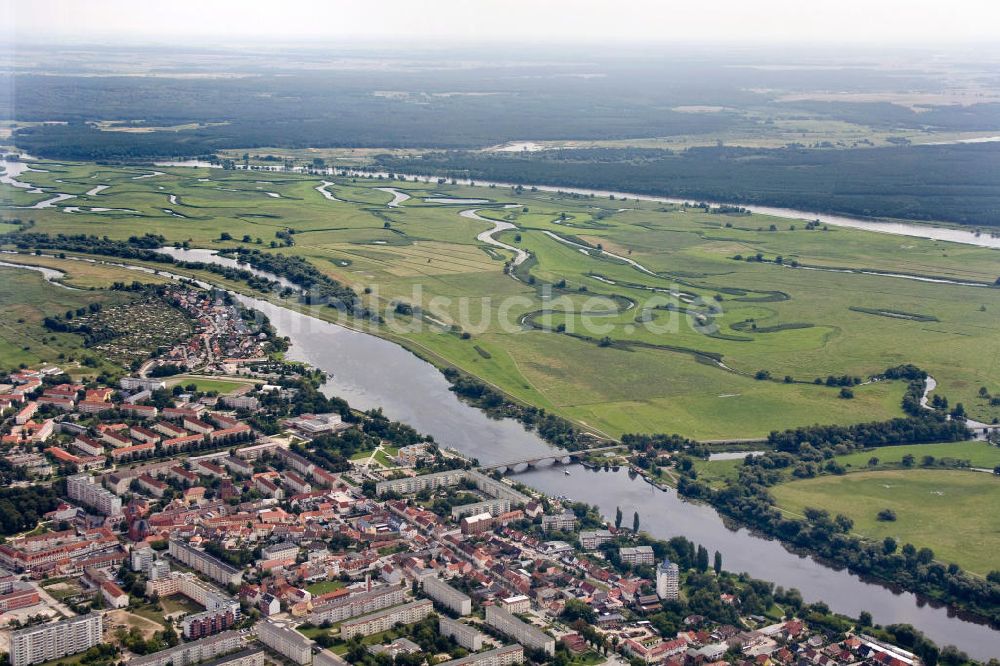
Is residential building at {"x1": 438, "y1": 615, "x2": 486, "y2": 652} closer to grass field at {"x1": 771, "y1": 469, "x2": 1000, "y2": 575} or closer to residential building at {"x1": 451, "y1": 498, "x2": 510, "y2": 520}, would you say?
A: residential building at {"x1": 451, "y1": 498, "x2": 510, "y2": 520}

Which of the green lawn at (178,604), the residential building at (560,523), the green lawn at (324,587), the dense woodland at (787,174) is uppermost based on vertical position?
the dense woodland at (787,174)

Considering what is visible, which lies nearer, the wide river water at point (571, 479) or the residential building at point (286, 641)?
the residential building at point (286, 641)

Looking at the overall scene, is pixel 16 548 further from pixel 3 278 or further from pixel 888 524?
pixel 3 278

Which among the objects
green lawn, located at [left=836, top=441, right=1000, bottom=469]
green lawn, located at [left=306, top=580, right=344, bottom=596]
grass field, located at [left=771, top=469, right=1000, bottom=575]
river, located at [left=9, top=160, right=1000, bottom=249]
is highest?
river, located at [left=9, top=160, right=1000, bottom=249]

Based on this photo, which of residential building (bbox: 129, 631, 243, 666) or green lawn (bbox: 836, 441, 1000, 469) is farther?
green lawn (bbox: 836, 441, 1000, 469)

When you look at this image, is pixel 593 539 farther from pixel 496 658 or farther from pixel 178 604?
pixel 178 604

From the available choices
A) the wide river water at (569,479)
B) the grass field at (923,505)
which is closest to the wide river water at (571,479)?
the wide river water at (569,479)

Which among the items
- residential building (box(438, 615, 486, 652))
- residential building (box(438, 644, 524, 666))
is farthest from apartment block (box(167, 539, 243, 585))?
residential building (box(438, 644, 524, 666))

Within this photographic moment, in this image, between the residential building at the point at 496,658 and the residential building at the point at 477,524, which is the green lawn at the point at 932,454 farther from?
the residential building at the point at 496,658
